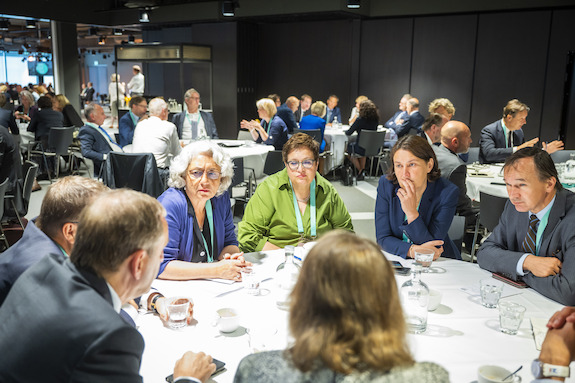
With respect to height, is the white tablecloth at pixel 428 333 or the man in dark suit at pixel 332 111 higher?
the man in dark suit at pixel 332 111

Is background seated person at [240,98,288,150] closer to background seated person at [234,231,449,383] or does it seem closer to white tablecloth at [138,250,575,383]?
white tablecloth at [138,250,575,383]

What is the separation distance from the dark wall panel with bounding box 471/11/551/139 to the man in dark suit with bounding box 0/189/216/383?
33.0ft

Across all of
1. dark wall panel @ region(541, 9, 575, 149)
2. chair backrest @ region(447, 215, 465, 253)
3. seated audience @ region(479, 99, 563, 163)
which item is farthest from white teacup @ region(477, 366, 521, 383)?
dark wall panel @ region(541, 9, 575, 149)

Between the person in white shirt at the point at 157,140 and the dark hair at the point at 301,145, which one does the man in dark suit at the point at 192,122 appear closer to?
the person in white shirt at the point at 157,140

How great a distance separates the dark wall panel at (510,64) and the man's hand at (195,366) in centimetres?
993

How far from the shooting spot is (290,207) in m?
3.01

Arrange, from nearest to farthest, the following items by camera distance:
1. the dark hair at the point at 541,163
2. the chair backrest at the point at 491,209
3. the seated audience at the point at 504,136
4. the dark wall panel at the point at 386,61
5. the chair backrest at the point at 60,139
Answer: the dark hair at the point at 541,163 < the chair backrest at the point at 491,209 < the seated audience at the point at 504,136 < the chair backrest at the point at 60,139 < the dark wall panel at the point at 386,61

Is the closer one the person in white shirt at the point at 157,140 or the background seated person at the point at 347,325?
the background seated person at the point at 347,325

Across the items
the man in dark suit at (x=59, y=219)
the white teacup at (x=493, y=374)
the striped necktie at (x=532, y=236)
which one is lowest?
the white teacup at (x=493, y=374)

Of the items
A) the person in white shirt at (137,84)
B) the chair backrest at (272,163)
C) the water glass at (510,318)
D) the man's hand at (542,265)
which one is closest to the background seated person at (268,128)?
the chair backrest at (272,163)

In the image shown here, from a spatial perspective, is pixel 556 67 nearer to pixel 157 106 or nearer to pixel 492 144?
pixel 492 144

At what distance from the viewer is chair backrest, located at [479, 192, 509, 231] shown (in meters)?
4.04

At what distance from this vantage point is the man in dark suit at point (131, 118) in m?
7.54

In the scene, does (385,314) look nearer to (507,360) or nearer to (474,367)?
(474,367)
